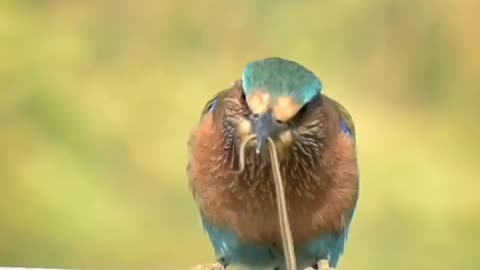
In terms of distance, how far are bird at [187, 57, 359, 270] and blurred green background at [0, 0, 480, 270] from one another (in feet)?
1.07

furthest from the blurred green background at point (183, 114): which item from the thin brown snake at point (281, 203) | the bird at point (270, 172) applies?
the thin brown snake at point (281, 203)

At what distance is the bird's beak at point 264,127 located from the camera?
0.73 m

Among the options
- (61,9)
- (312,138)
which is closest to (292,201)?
(312,138)

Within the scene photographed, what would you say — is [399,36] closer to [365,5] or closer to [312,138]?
[365,5]

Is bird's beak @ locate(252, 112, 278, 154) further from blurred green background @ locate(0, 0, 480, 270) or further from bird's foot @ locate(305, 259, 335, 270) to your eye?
blurred green background @ locate(0, 0, 480, 270)

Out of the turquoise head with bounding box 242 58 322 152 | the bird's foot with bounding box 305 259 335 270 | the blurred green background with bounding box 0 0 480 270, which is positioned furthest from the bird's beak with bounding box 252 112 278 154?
the blurred green background with bounding box 0 0 480 270

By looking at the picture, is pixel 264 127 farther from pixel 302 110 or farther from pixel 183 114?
pixel 183 114

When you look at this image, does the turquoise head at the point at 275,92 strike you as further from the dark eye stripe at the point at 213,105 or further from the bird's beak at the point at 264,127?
the dark eye stripe at the point at 213,105

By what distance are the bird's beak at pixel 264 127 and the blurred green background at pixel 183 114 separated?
21.9 inches

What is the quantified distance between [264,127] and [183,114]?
58 cm

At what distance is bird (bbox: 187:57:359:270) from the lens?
79 cm

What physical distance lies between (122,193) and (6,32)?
0.31 m

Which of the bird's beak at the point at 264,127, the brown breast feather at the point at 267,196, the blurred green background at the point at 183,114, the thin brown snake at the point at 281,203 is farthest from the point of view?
the blurred green background at the point at 183,114

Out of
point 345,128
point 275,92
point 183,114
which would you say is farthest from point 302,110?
point 183,114
